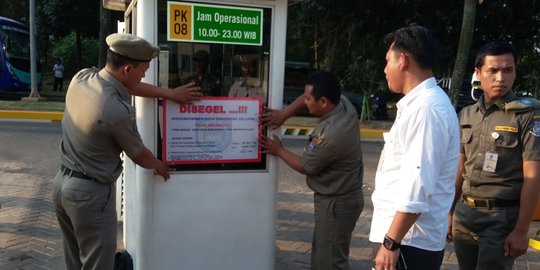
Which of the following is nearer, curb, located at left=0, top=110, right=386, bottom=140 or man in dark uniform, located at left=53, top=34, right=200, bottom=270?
man in dark uniform, located at left=53, top=34, right=200, bottom=270

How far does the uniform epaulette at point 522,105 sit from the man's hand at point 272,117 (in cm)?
141

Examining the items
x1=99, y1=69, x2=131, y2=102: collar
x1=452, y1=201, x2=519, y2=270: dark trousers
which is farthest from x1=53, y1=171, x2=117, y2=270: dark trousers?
x1=452, y1=201, x2=519, y2=270: dark trousers

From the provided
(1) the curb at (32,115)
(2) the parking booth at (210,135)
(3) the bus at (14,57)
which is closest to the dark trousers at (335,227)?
(2) the parking booth at (210,135)

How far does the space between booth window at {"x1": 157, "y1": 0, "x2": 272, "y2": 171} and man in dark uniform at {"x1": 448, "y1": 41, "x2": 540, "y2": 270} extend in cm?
141

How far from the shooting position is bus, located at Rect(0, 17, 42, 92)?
1961 cm

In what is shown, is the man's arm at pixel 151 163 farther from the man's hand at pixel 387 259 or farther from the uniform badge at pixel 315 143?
the man's hand at pixel 387 259

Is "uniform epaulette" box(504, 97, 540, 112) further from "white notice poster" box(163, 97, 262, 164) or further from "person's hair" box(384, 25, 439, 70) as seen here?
"white notice poster" box(163, 97, 262, 164)

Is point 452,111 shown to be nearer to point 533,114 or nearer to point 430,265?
point 430,265

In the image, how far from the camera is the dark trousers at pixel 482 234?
2711mm

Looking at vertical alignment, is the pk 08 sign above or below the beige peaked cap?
above

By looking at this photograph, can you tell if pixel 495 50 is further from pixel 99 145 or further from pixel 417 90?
pixel 99 145

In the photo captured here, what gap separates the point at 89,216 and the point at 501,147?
2380mm

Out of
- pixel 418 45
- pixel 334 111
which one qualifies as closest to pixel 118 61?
pixel 334 111

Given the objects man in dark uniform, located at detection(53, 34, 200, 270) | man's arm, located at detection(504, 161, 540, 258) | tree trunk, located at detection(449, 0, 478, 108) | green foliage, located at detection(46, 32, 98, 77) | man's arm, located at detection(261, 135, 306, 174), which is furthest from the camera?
green foliage, located at detection(46, 32, 98, 77)
